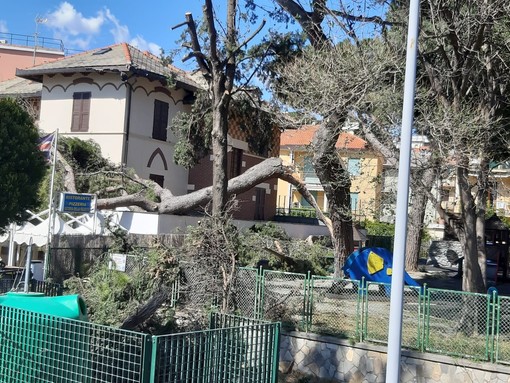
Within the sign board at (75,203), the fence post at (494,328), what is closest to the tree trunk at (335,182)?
the fence post at (494,328)

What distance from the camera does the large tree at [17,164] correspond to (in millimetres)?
14227

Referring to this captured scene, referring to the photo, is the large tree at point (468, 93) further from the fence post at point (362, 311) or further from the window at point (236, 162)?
the window at point (236, 162)

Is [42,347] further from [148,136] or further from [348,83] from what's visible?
[148,136]

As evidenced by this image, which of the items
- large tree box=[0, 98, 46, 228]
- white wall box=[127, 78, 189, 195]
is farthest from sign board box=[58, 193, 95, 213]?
white wall box=[127, 78, 189, 195]

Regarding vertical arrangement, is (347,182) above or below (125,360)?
above

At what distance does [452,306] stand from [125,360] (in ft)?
24.3

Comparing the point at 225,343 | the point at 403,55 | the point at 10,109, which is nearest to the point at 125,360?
the point at 225,343

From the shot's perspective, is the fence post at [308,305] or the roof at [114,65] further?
the roof at [114,65]

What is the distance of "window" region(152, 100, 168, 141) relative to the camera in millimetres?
29969

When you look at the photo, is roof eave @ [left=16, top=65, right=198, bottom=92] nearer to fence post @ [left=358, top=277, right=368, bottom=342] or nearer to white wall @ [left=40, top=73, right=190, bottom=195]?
white wall @ [left=40, top=73, right=190, bottom=195]

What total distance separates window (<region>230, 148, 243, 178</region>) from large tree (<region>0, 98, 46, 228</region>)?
1774 cm

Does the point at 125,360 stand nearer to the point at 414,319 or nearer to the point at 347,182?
the point at 414,319

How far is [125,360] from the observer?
7.16 meters

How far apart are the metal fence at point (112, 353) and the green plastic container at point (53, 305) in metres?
0.57
